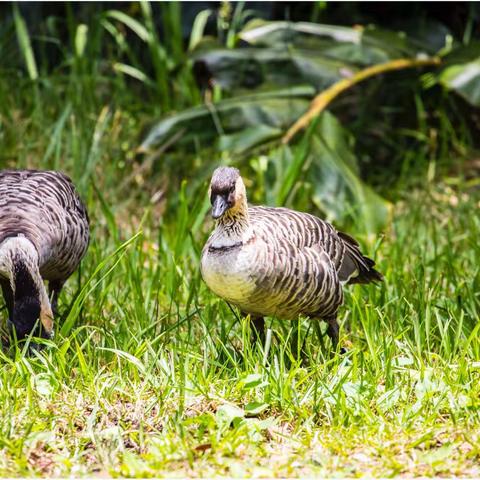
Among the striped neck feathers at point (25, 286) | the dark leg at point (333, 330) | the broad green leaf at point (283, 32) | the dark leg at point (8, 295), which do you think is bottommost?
the dark leg at point (333, 330)

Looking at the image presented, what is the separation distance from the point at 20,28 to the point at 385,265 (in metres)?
3.53

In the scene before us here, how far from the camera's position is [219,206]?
4.16 m

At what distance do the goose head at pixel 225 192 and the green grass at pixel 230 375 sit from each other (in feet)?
1.80

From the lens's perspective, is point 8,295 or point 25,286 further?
point 8,295

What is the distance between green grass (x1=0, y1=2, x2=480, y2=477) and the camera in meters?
3.63

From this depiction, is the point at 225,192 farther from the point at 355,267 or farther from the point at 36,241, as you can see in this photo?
the point at 355,267

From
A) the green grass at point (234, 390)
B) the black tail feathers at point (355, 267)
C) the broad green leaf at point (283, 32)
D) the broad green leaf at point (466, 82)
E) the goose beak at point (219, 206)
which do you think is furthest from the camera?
the broad green leaf at point (283, 32)

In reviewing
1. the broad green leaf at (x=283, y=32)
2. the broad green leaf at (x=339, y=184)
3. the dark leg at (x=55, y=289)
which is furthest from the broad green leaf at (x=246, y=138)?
the dark leg at (x=55, y=289)

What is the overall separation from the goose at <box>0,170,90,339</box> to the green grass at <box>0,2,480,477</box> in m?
0.16

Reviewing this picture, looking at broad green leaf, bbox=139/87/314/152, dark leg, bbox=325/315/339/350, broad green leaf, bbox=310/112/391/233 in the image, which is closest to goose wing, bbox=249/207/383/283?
dark leg, bbox=325/315/339/350

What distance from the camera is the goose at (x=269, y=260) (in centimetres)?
425

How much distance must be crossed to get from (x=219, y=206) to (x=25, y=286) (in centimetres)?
91

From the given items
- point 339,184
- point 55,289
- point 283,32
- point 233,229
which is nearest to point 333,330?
point 233,229

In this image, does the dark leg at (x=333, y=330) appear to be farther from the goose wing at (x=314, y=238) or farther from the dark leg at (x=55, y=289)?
the dark leg at (x=55, y=289)
